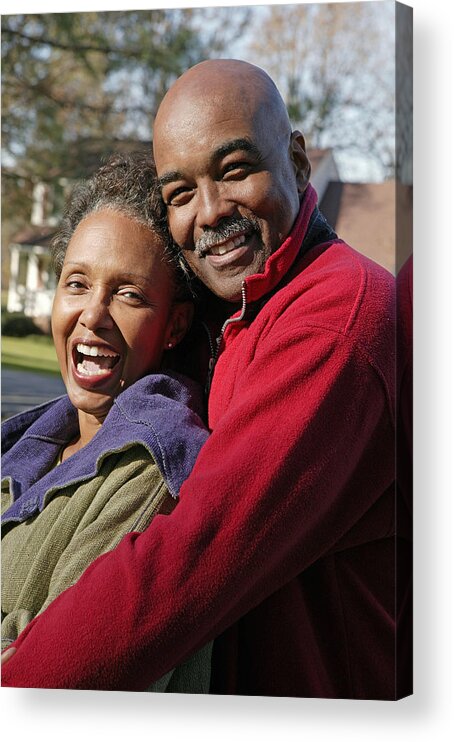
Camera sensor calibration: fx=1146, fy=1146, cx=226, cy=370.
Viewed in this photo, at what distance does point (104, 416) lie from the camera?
2.52 m

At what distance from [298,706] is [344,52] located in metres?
1.45

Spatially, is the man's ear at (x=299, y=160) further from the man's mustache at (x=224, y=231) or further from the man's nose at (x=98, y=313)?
the man's nose at (x=98, y=313)

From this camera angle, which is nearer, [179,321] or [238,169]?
[238,169]

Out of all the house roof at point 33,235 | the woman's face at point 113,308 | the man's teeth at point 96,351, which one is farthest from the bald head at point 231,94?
the house roof at point 33,235

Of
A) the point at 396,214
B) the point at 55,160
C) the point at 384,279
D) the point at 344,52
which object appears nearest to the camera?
the point at 384,279

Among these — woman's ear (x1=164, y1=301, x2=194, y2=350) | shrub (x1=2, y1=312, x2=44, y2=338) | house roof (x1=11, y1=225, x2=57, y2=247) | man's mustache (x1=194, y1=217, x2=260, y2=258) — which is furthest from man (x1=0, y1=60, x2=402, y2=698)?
shrub (x1=2, y1=312, x2=44, y2=338)

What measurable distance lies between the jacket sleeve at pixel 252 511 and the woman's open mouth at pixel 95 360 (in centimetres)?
38

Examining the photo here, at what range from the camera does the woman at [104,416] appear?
2293 millimetres

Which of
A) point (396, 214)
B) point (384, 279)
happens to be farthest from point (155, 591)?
point (396, 214)

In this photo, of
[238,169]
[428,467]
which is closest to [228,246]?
[238,169]

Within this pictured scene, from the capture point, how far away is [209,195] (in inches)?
92.4

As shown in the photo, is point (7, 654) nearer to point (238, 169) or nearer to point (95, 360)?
point (95, 360)

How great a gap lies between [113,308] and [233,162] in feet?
1.37

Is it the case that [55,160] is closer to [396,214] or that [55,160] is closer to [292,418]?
[396,214]
